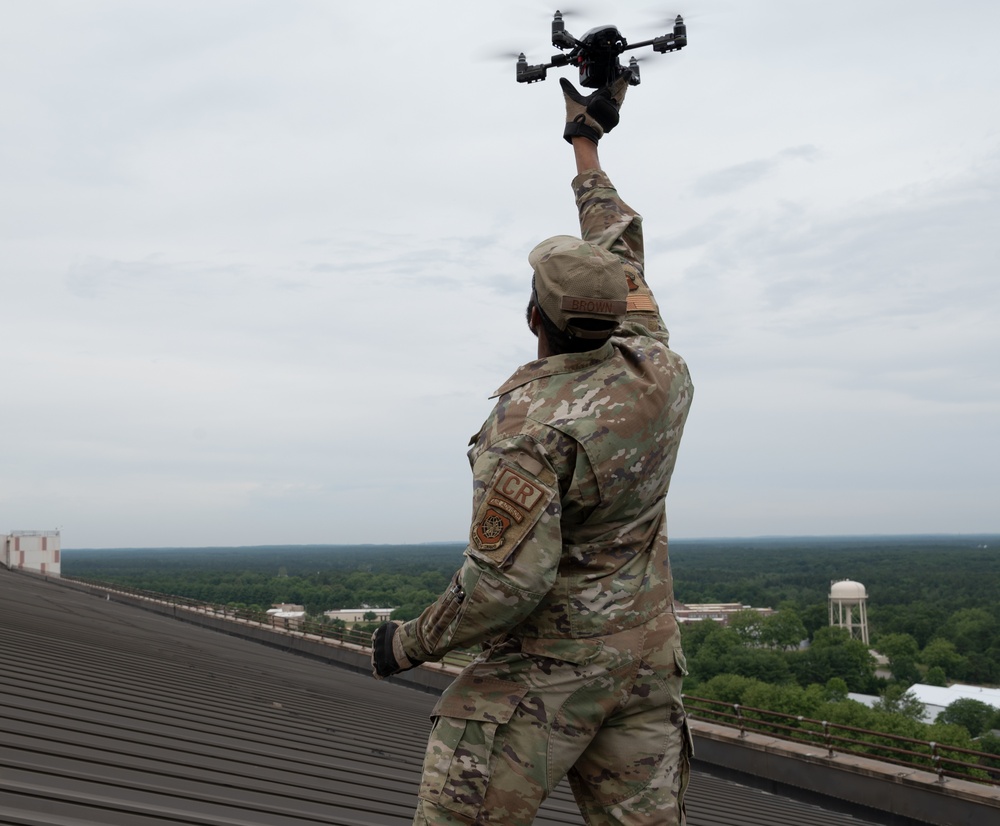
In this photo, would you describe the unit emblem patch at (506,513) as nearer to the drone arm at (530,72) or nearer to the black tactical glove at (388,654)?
the black tactical glove at (388,654)

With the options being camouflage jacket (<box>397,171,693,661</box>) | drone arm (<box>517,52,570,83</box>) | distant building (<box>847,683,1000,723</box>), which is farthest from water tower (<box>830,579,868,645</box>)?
camouflage jacket (<box>397,171,693,661</box>)

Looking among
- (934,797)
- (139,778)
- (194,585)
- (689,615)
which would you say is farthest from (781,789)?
(194,585)

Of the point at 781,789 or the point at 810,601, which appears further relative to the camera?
the point at 810,601

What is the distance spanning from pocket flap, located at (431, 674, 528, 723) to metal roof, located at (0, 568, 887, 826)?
192 centimetres

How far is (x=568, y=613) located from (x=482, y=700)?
1.04 feet

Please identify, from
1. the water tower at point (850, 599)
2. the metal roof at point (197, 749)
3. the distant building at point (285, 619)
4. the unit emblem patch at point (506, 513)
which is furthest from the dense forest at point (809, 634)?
the unit emblem patch at point (506, 513)

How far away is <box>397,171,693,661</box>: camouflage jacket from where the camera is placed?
244 cm

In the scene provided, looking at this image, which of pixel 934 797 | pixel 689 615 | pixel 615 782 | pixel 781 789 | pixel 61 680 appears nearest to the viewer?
pixel 615 782

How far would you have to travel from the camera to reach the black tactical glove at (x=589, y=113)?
11.1 feet

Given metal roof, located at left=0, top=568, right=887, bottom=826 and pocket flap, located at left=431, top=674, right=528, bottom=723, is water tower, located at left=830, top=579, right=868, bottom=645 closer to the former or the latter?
metal roof, located at left=0, top=568, right=887, bottom=826

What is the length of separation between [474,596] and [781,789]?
10694mm

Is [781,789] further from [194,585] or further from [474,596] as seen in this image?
[194,585]

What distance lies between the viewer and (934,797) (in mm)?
10414

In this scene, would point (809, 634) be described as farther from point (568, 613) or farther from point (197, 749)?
point (568, 613)
